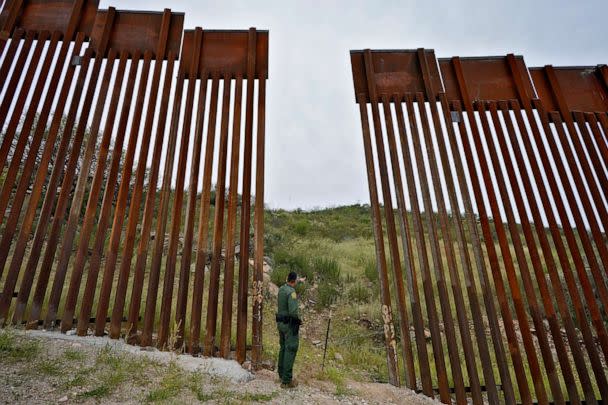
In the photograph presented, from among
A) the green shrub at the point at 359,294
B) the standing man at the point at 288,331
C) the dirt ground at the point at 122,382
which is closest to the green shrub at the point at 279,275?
the green shrub at the point at 359,294

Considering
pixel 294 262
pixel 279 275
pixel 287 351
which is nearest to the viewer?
pixel 287 351

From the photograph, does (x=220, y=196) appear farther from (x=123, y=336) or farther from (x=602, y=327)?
(x=602, y=327)

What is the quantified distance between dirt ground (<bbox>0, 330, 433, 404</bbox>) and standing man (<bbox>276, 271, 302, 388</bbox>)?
0.54ft

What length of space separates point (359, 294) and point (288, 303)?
180 inches

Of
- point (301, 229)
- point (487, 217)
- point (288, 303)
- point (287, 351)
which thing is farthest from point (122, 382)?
point (301, 229)

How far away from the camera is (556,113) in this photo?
23.2 ft

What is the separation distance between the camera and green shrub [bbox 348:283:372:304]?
29.3 ft

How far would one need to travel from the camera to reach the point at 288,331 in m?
4.84

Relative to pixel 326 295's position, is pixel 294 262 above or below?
above

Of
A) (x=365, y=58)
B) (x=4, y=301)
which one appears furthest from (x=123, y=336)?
(x=365, y=58)

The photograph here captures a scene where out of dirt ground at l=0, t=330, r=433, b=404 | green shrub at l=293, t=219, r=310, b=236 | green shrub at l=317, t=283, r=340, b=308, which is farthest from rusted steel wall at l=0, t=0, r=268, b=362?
green shrub at l=293, t=219, r=310, b=236

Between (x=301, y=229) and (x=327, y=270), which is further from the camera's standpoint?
(x=301, y=229)

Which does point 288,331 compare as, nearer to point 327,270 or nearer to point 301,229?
point 327,270

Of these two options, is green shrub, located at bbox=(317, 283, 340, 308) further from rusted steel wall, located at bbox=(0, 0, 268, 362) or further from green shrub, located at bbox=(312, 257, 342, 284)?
rusted steel wall, located at bbox=(0, 0, 268, 362)
